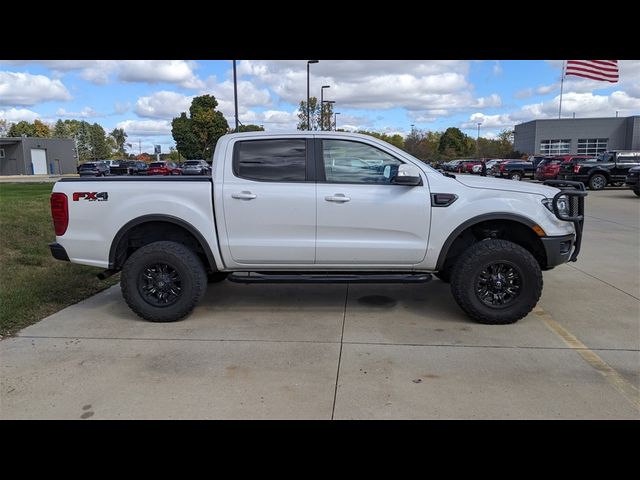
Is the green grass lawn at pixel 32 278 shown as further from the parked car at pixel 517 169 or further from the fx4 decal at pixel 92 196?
the parked car at pixel 517 169

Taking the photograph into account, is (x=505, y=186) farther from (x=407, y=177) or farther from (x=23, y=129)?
(x=23, y=129)

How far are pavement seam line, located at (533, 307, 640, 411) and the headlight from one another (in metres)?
1.13

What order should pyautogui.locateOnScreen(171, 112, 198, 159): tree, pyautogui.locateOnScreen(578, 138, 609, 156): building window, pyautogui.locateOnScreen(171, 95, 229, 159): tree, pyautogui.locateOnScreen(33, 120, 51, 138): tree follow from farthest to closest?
1. pyautogui.locateOnScreen(33, 120, 51, 138): tree
2. pyautogui.locateOnScreen(578, 138, 609, 156): building window
3. pyautogui.locateOnScreen(171, 112, 198, 159): tree
4. pyautogui.locateOnScreen(171, 95, 229, 159): tree

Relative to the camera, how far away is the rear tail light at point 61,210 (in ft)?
16.8

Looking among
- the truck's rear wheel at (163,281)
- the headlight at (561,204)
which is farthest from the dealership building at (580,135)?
the truck's rear wheel at (163,281)

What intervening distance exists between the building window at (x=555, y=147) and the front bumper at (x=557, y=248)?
223 feet

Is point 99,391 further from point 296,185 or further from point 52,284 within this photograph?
point 52,284

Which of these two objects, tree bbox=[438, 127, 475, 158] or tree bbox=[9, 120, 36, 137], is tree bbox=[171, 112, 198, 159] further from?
tree bbox=[9, 120, 36, 137]

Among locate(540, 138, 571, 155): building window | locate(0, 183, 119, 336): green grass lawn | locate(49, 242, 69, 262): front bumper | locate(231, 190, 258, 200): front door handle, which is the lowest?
locate(0, 183, 119, 336): green grass lawn

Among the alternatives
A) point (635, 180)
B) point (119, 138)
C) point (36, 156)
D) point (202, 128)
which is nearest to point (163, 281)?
point (635, 180)

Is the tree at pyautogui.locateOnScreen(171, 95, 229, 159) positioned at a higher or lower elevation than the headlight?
higher

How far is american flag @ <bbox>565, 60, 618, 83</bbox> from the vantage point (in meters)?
17.5

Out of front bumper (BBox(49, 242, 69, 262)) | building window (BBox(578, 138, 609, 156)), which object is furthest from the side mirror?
building window (BBox(578, 138, 609, 156))

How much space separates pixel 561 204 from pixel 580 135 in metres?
69.6
